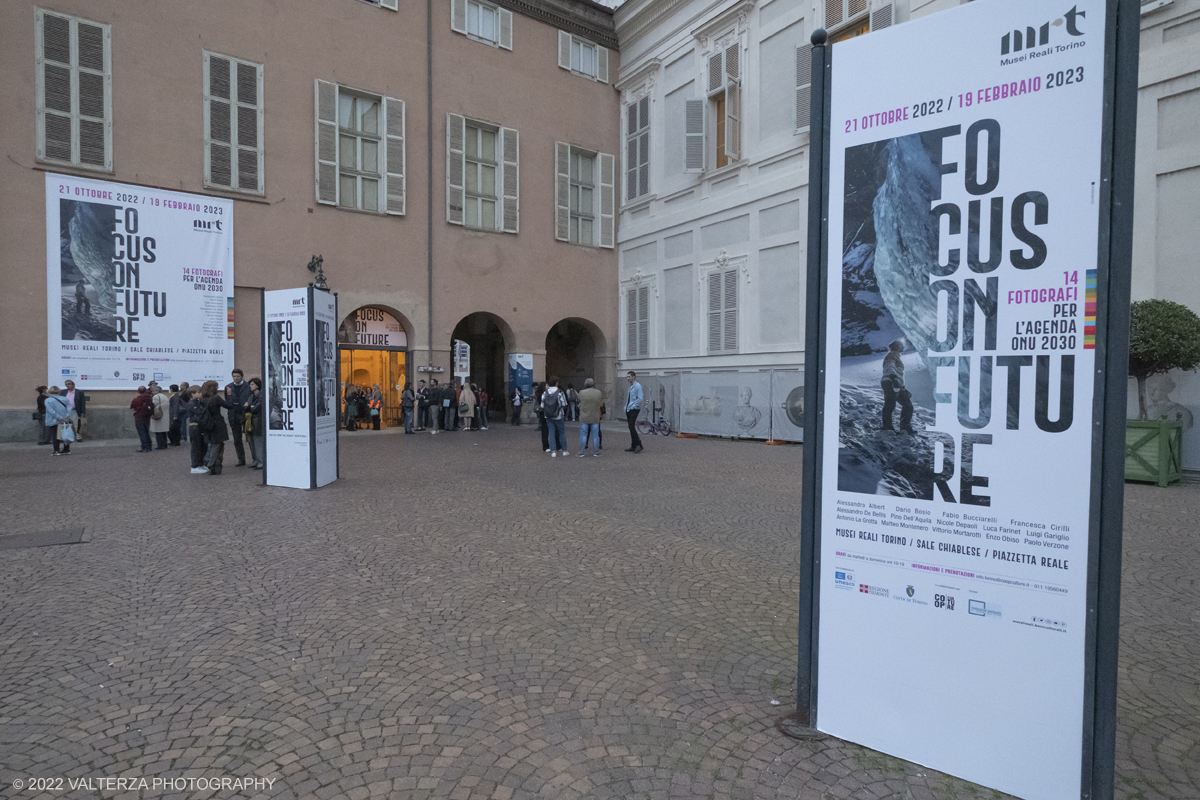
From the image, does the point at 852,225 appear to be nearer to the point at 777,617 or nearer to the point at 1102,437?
the point at 1102,437

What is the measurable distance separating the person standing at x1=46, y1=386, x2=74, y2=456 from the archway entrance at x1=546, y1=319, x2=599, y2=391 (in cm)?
1466

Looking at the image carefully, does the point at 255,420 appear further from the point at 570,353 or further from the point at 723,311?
the point at 570,353

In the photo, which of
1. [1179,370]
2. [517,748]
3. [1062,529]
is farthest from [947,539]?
[1179,370]

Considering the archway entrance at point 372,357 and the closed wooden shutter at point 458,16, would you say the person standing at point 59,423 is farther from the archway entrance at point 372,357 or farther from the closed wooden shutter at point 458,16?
the closed wooden shutter at point 458,16

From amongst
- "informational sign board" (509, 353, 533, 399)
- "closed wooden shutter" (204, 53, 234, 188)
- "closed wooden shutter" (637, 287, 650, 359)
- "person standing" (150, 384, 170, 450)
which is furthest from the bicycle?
"closed wooden shutter" (204, 53, 234, 188)

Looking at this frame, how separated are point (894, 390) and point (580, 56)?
2405 centimetres

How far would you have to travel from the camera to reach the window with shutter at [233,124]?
17719 mm

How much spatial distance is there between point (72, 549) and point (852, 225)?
6.70 m

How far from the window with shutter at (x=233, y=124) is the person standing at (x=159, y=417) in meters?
5.87

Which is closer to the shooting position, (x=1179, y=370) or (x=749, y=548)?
(x=749, y=548)

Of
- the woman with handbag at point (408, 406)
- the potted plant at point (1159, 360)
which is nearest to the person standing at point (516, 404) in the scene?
the woman with handbag at point (408, 406)

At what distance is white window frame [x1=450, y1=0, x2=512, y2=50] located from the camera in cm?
2128

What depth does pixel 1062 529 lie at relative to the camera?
2.33 meters

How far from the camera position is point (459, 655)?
3.78 meters
